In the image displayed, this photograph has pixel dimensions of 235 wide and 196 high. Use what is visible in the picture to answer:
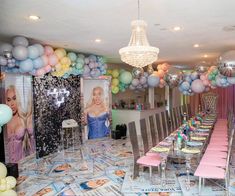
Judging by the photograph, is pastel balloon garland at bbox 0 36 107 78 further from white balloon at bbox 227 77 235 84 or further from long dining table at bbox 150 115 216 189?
white balloon at bbox 227 77 235 84

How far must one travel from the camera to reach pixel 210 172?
3461 millimetres

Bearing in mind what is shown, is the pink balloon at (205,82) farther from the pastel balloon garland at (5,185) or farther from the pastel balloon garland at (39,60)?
the pastel balloon garland at (5,185)

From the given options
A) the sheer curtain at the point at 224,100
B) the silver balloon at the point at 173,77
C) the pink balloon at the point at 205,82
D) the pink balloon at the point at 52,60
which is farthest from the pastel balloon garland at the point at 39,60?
the sheer curtain at the point at 224,100

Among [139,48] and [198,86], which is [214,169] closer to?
[139,48]

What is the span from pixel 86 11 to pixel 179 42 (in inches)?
108

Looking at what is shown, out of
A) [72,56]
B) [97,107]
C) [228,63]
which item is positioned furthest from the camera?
[97,107]

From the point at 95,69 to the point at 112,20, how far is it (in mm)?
3085

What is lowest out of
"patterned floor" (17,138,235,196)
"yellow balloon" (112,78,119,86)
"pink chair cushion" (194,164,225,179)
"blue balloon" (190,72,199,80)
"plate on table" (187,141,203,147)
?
"patterned floor" (17,138,235,196)

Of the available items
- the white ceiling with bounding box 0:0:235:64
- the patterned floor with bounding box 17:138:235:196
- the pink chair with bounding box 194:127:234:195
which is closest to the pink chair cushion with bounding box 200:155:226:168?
the pink chair with bounding box 194:127:234:195

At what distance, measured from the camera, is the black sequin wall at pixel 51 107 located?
18.9 ft

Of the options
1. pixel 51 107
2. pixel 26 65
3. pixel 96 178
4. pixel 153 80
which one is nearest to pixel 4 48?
pixel 26 65

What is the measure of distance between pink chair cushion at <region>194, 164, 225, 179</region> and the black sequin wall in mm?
3747

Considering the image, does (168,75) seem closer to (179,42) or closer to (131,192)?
(179,42)

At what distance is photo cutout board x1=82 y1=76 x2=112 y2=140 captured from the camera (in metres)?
7.55
